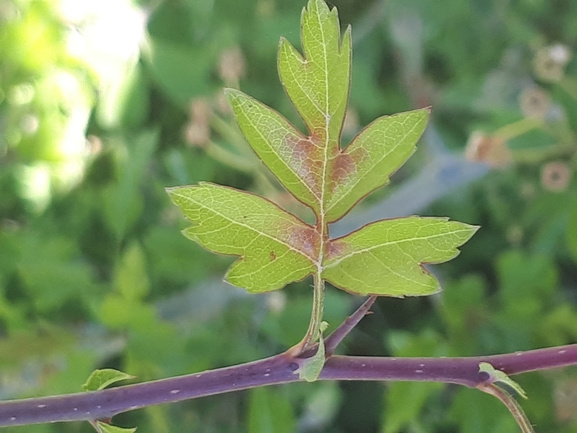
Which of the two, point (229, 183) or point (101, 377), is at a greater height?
point (229, 183)

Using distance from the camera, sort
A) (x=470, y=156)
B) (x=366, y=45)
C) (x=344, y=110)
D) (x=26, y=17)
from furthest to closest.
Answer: (x=366, y=45) < (x=26, y=17) < (x=470, y=156) < (x=344, y=110)

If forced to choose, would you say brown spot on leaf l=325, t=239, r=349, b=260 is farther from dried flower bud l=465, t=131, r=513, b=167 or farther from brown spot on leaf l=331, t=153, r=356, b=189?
dried flower bud l=465, t=131, r=513, b=167

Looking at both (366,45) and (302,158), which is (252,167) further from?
(302,158)

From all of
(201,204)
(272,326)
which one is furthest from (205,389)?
(272,326)

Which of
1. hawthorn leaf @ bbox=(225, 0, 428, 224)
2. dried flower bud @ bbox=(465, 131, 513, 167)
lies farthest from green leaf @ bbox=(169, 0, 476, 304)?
dried flower bud @ bbox=(465, 131, 513, 167)

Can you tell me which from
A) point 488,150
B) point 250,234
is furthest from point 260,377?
point 488,150

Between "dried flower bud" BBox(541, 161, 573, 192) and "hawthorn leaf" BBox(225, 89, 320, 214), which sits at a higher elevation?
"dried flower bud" BBox(541, 161, 573, 192)

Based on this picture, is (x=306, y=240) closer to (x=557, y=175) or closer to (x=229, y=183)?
(x=557, y=175)
